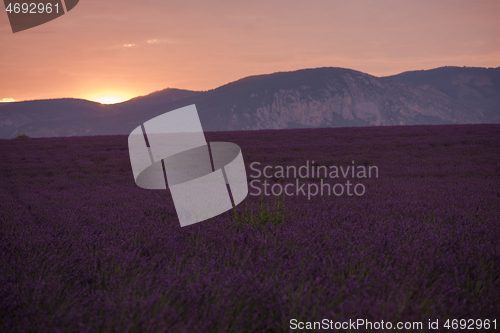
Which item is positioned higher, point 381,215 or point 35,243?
point 35,243

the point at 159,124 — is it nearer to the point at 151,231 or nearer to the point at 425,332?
the point at 151,231

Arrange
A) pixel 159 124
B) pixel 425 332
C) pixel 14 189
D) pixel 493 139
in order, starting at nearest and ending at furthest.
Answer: pixel 425 332
pixel 159 124
pixel 14 189
pixel 493 139

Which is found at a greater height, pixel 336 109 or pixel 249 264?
pixel 336 109

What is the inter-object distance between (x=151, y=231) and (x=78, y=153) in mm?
12571

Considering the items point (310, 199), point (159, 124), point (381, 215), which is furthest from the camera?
point (310, 199)

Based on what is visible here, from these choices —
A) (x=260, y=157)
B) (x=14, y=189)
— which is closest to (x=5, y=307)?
(x=14, y=189)

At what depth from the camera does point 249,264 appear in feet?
7.39

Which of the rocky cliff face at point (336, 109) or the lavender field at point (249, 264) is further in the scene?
the rocky cliff face at point (336, 109)

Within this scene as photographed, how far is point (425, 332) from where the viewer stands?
4.82ft

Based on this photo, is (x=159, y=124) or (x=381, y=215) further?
(x=381, y=215)

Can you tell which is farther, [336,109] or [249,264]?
[336,109]

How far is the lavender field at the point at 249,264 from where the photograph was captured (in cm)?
156

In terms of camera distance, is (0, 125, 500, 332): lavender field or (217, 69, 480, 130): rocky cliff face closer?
(0, 125, 500, 332): lavender field

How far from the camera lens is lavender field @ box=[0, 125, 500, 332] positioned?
1.56m
